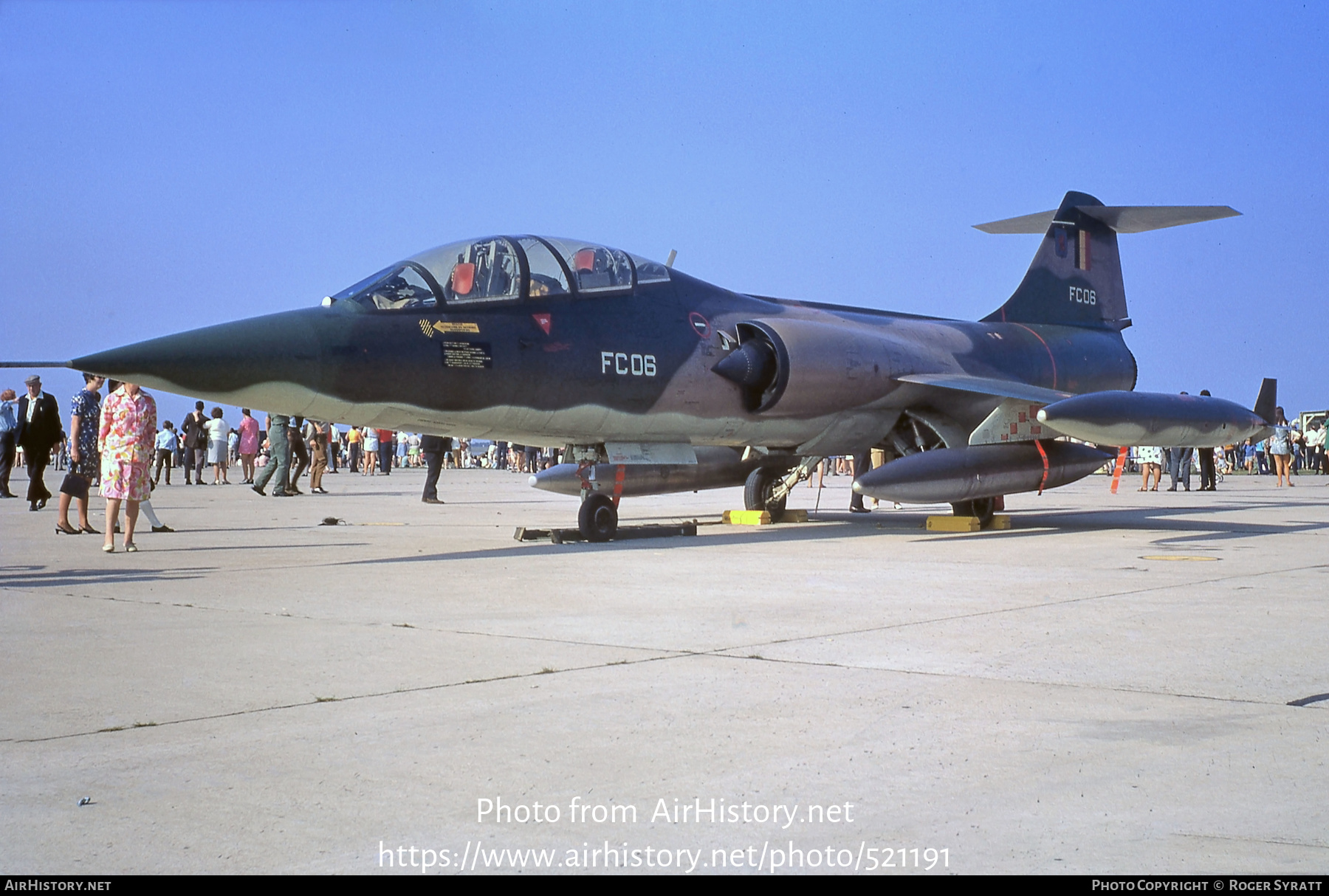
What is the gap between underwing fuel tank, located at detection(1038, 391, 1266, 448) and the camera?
11656 mm

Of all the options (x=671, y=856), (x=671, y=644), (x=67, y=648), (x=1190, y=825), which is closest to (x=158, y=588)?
(x=67, y=648)

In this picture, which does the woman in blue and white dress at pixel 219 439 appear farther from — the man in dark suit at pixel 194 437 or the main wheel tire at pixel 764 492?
the main wheel tire at pixel 764 492

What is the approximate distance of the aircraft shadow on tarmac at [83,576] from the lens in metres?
8.44

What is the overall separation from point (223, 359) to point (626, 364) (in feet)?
13.2

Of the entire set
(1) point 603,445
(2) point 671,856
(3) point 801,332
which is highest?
(3) point 801,332

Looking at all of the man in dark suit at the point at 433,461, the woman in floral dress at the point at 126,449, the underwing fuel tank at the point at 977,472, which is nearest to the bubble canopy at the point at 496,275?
the woman in floral dress at the point at 126,449

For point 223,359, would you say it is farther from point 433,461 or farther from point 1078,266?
point 1078,266

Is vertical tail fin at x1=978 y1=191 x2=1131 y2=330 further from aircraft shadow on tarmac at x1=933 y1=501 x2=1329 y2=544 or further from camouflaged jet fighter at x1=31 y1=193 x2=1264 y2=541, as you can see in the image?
aircraft shadow on tarmac at x1=933 y1=501 x2=1329 y2=544

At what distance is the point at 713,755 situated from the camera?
3680 millimetres

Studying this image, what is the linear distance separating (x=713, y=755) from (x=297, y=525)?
12090 millimetres

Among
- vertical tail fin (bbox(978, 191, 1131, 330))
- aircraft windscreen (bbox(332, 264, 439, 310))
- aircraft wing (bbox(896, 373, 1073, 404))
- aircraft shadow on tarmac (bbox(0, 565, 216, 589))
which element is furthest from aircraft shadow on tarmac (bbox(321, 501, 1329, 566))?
vertical tail fin (bbox(978, 191, 1131, 330))

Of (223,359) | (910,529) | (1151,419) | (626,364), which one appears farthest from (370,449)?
(223,359)

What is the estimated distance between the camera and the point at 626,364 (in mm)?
11758

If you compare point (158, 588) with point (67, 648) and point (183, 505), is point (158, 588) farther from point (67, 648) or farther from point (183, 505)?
point (183, 505)
